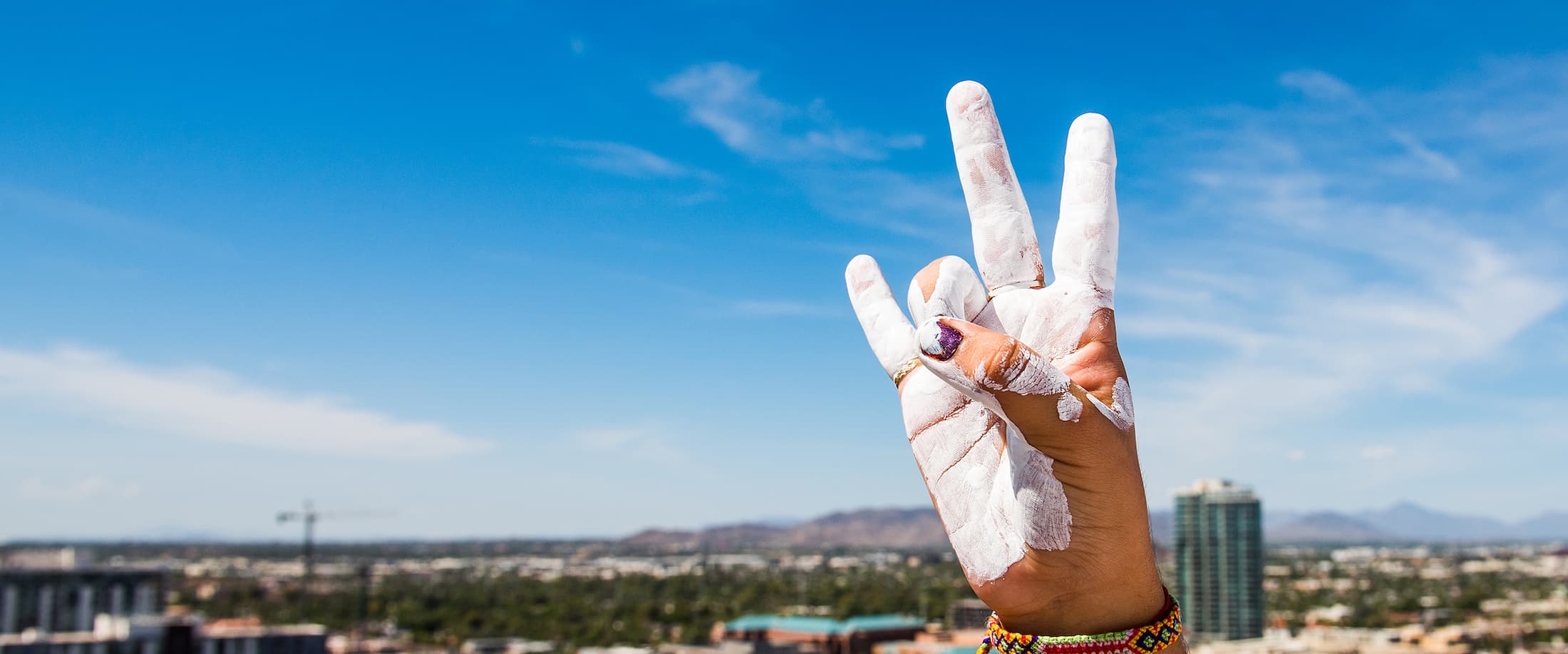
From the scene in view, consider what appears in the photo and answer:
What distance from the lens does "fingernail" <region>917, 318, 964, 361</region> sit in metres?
3.19

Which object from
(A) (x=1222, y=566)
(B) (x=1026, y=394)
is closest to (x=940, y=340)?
(B) (x=1026, y=394)

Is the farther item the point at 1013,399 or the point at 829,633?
the point at 829,633

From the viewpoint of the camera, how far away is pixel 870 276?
4070 millimetres

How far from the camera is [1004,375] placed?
313 cm

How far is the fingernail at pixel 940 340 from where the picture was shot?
3.19 meters

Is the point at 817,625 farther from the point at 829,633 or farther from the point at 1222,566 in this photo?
the point at 1222,566

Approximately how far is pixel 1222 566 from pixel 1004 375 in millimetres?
81583

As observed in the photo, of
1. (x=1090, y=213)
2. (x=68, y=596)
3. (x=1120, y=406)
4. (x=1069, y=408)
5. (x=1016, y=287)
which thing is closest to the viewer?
(x=1069, y=408)

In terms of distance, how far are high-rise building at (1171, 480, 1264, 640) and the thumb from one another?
256 feet

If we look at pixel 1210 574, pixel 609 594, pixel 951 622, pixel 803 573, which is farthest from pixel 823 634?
pixel 803 573

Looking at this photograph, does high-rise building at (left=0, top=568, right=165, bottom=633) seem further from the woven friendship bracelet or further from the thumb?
the thumb

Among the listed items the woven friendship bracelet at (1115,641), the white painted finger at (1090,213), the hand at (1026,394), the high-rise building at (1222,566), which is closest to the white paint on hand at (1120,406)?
the hand at (1026,394)

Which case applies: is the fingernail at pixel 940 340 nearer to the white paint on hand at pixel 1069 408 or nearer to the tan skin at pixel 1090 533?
the tan skin at pixel 1090 533

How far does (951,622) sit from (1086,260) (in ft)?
243
